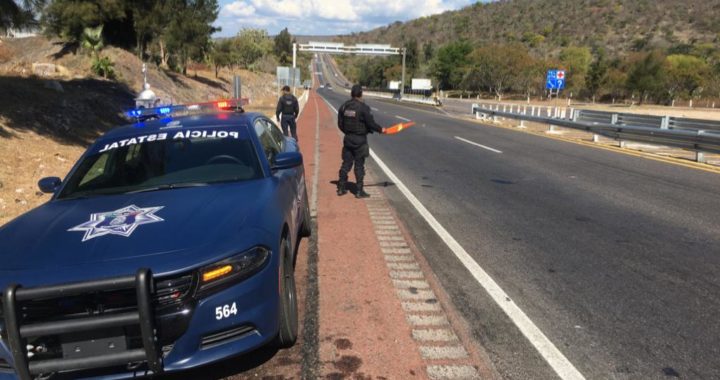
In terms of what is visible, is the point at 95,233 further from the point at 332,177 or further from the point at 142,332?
the point at 332,177

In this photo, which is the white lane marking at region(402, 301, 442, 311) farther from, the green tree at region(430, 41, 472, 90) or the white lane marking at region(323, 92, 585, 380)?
the green tree at region(430, 41, 472, 90)

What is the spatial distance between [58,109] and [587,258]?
13.6m

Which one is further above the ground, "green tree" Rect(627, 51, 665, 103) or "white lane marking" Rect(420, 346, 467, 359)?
"green tree" Rect(627, 51, 665, 103)

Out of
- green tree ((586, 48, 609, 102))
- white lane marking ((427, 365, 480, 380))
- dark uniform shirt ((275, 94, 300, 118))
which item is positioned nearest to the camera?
white lane marking ((427, 365, 480, 380))

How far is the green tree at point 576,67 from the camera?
7475 cm

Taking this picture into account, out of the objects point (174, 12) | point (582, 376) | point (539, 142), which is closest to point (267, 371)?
point (582, 376)

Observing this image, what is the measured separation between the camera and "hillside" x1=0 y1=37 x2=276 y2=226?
29.3 feet

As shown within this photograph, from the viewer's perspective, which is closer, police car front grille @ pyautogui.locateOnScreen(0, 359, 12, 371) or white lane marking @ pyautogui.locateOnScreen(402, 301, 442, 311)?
police car front grille @ pyautogui.locateOnScreen(0, 359, 12, 371)

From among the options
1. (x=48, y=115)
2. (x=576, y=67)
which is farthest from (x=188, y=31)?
(x=576, y=67)

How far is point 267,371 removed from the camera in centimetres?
336

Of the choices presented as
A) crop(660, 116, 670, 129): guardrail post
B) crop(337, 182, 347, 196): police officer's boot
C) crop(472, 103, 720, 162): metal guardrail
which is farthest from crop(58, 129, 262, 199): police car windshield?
crop(660, 116, 670, 129): guardrail post

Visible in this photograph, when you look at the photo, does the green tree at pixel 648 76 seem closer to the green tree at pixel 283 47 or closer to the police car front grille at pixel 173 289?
the police car front grille at pixel 173 289

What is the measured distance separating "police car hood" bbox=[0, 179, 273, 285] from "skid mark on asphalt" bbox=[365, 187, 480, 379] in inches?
56.3

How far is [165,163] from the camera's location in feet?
14.7
